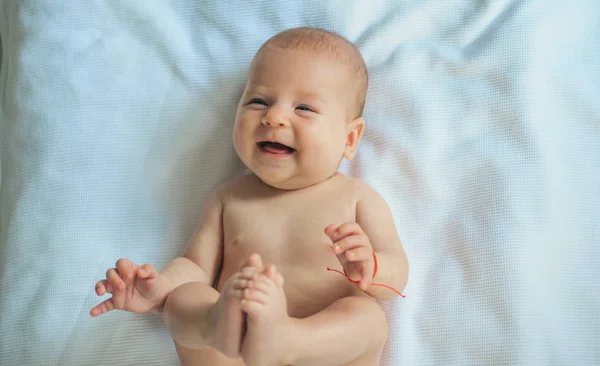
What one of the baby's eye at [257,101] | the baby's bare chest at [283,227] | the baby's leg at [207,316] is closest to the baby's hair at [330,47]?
the baby's eye at [257,101]

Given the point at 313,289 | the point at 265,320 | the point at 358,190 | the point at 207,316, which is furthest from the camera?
the point at 358,190

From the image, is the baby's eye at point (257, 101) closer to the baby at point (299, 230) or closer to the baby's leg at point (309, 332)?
the baby at point (299, 230)

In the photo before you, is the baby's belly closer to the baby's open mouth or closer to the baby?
the baby

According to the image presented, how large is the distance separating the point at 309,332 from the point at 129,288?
34 cm

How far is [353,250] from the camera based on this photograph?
1.11m

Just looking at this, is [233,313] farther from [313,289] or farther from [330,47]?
[330,47]

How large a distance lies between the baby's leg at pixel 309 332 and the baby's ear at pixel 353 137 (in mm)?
344

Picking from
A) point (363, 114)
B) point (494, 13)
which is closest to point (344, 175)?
point (363, 114)

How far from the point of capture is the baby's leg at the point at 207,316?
3.32 ft

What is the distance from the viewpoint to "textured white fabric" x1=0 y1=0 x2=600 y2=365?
1354mm

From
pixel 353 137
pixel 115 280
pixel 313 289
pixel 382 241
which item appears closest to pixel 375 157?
pixel 353 137

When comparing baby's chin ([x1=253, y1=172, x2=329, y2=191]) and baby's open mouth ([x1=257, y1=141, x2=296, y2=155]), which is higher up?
baby's open mouth ([x1=257, y1=141, x2=296, y2=155])

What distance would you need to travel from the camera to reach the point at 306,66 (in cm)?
132

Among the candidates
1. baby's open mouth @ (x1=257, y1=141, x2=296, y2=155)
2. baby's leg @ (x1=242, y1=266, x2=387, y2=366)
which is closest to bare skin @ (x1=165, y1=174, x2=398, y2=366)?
baby's leg @ (x1=242, y1=266, x2=387, y2=366)
